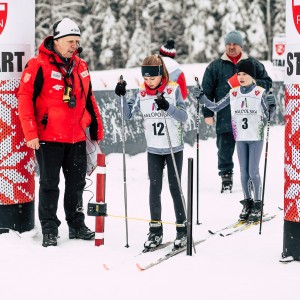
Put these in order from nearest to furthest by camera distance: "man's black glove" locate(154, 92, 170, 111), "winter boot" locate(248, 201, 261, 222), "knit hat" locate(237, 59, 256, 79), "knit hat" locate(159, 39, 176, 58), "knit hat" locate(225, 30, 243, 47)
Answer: "man's black glove" locate(154, 92, 170, 111) → "knit hat" locate(237, 59, 256, 79) → "winter boot" locate(248, 201, 261, 222) → "knit hat" locate(225, 30, 243, 47) → "knit hat" locate(159, 39, 176, 58)

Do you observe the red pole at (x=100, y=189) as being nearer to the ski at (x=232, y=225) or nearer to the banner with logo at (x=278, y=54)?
the ski at (x=232, y=225)

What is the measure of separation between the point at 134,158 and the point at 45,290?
8370mm

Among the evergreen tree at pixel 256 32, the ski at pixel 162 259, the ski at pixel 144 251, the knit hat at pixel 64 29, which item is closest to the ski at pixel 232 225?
the ski at pixel 144 251

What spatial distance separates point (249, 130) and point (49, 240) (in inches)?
116

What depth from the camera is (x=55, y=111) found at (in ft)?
24.2

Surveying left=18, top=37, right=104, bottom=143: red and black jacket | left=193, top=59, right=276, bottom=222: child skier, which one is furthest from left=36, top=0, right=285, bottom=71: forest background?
left=18, top=37, right=104, bottom=143: red and black jacket

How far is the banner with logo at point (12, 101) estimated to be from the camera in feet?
25.1

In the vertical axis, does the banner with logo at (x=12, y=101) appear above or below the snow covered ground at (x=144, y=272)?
above

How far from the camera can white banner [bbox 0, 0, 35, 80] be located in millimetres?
7629

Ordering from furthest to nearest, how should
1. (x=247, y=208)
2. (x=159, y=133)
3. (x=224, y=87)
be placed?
(x=224, y=87)
(x=247, y=208)
(x=159, y=133)

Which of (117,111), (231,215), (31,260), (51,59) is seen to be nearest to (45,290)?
(31,260)

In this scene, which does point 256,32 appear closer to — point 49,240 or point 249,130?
point 249,130

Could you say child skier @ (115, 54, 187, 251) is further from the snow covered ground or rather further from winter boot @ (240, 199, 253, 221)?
winter boot @ (240, 199, 253, 221)

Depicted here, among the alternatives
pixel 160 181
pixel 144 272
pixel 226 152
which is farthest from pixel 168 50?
pixel 144 272
